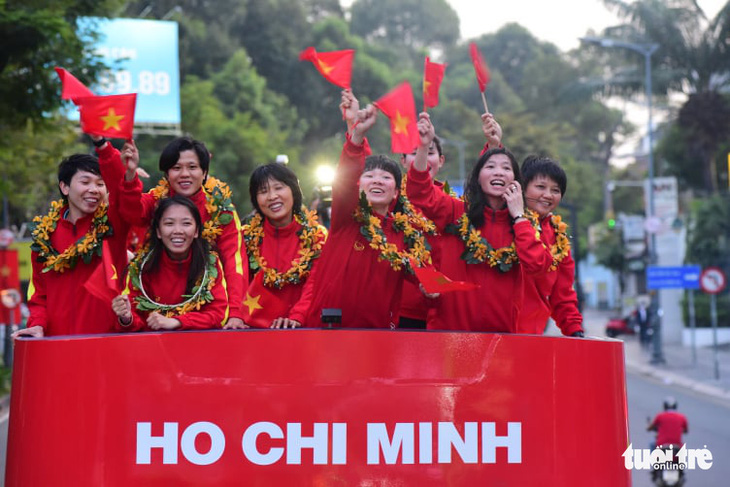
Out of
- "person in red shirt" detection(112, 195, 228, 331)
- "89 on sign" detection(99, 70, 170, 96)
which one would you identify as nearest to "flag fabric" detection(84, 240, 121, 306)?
"person in red shirt" detection(112, 195, 228, 331)

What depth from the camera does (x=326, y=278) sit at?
488 centimetres

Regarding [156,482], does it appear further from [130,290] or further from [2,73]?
[2,73]

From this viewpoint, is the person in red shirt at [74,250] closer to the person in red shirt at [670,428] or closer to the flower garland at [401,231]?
the flower garland at [401,231]

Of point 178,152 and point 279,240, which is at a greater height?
point 178,152

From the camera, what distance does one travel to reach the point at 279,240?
568cm

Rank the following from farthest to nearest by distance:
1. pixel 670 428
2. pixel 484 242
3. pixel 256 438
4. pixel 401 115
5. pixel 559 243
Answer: pixel 670 428, pixel 559 243, pixel 484 242, pixel 401 115, pixel 256 438

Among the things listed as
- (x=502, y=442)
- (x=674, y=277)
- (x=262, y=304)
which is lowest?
(x=502, y=442)

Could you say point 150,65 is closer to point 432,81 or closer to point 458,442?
point 432,81

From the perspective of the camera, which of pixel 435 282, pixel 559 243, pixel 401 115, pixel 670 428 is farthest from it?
pixel 670 428

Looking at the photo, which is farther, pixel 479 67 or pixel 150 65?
pixel 150 65

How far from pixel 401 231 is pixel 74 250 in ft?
4.73

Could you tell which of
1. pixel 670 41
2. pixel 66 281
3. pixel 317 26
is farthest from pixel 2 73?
pixel 317 26

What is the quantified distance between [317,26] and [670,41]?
93.4 ft

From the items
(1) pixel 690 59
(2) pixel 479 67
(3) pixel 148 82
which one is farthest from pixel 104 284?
(1) pixel 690 59
